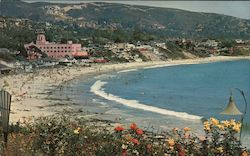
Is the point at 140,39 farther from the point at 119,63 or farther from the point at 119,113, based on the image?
the point at 119,113

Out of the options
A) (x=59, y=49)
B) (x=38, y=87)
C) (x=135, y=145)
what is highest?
(x=135, y=145)

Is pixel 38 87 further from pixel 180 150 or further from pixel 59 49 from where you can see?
pixel 59 49

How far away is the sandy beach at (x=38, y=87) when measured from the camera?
94.9 feet

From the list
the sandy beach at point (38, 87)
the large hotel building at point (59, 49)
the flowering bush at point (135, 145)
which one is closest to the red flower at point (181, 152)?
the flowering bush at point (135, 145)

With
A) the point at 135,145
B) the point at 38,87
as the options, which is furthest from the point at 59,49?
the point at 135,145

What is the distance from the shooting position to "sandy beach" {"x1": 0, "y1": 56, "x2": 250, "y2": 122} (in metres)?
28.9

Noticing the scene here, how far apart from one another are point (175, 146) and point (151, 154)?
13.9 inches

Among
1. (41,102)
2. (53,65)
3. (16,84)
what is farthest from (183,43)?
(41,102)

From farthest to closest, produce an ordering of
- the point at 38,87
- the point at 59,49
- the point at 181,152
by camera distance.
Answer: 1. the point at 59,49
2. the point at 38,87
3. the point at 181,152

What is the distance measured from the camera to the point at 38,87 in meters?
47.7

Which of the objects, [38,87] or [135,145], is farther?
[38,87]

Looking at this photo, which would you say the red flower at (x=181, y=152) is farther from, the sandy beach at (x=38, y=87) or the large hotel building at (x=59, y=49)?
the large hotel building at (x=59, y=49)

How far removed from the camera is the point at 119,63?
96.7m

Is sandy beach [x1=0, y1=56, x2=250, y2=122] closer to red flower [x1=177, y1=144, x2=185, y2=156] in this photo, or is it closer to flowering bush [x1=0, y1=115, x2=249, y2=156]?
flowering bush [x1=0, y1=115, x2=249, y2=156]
